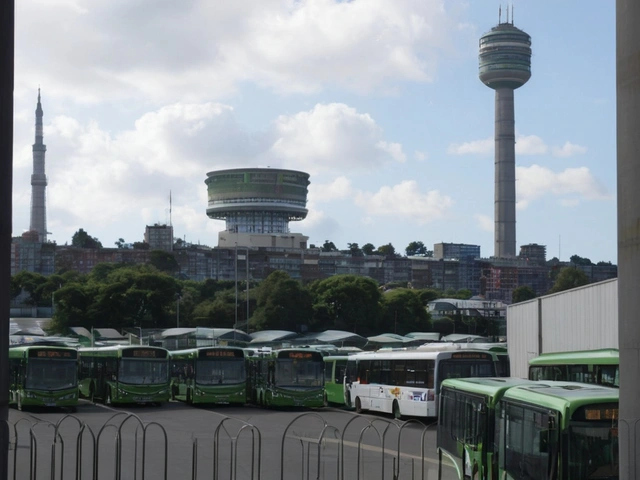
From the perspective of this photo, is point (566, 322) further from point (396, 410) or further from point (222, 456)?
point (222, 456)

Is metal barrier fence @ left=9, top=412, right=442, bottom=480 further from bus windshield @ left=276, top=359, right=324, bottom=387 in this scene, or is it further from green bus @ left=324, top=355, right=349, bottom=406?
green bus @ left=324, top=355, right=349, bottom=406

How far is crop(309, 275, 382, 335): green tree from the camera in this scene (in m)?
106

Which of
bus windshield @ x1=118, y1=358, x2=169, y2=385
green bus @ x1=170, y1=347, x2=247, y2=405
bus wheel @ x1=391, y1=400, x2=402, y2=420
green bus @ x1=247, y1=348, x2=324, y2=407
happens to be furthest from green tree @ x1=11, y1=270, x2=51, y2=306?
bus wheel @ x1=391, y1=400, x2=402, y2=420

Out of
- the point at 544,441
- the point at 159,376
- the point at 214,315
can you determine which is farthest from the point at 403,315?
the point at 544,441

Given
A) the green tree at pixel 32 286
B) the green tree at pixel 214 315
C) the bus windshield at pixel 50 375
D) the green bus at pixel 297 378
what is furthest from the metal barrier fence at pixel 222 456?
the green tree at pixel 32 286

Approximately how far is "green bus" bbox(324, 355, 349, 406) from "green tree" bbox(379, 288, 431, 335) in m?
67.4

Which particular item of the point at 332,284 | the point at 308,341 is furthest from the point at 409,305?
the point at 308,341

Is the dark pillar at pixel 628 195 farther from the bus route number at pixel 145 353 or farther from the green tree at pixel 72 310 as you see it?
the green tree at pixel 72 310

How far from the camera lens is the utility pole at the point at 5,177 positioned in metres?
9.66

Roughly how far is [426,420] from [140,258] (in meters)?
168

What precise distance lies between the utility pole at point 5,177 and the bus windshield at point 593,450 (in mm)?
6674

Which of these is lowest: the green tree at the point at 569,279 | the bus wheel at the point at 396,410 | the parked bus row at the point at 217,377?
the bus wheel at the point at 396,410

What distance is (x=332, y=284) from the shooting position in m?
110

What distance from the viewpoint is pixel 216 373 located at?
117 ft
